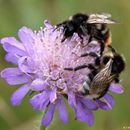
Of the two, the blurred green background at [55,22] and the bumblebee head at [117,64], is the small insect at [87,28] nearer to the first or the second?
the bumblebee head at [117,64]

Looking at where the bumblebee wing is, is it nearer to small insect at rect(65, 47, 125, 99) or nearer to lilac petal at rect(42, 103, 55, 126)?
small insect at rect(65, 47, 125, 99)

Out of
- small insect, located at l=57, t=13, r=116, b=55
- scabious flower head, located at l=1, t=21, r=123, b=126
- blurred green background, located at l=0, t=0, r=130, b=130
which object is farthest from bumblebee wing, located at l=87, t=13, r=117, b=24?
blurred green background, located at l=0, t=0, r=130, b=130

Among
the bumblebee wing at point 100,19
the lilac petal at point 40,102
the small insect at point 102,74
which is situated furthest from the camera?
the bumblebee wing at point 100,19

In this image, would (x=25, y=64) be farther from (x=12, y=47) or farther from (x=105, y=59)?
(x=105, y=59)

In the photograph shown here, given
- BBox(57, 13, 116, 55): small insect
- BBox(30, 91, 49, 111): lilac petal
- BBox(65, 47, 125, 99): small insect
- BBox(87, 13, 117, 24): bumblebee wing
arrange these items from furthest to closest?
BBox(57, 13, 116, 55): small insect < BBox(87, 13, 117, 24): bumblebee wing < BBox(30, 91, 49, 111): lilac petal < BBox(65, 47, 125, 99): small insect

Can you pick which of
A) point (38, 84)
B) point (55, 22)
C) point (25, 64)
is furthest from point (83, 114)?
point (55, 22)

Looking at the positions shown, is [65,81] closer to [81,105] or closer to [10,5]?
[81,105]

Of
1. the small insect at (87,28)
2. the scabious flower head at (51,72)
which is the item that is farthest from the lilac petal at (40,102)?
the small insect at (87,28)
